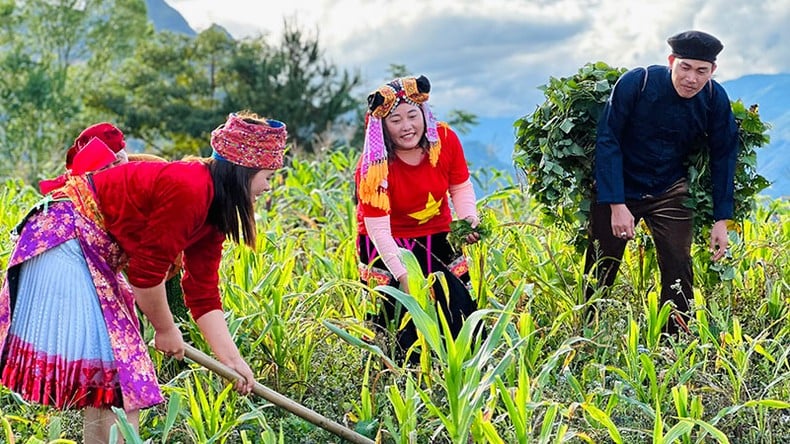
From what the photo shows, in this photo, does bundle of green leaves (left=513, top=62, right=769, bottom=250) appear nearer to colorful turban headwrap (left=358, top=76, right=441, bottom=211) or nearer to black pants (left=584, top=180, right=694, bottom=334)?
black pants (left=584, top=180, right=694, bottom=334)

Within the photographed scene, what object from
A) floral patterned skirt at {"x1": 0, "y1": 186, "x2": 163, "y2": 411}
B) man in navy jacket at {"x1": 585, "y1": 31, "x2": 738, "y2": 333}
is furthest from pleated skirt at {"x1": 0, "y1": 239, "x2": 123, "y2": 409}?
man in navy jacket at {"x1": 585, "y1": 31, "x2": 738, "y2": 333}

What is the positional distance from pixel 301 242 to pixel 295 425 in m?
2.11

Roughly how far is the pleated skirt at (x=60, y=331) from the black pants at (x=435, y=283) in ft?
4.30

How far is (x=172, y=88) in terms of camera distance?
29.9 m

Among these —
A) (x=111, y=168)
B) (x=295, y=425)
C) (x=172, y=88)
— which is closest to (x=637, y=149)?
(x=295, y=425)

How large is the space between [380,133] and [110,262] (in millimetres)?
1250

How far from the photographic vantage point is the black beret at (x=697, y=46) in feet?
12.4

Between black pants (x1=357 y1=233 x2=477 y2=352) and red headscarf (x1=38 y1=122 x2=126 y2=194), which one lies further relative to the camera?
black pants (x1=357 y1=233 x2=477 y2=352)

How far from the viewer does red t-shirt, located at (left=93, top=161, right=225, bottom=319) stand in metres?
2.46

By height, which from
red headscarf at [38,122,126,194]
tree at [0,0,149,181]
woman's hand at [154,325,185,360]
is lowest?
woman's hand at [154,325,185,360]

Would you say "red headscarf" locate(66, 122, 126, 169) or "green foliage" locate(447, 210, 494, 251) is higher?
"red headscarf" locate(66, 122, 126, 169)

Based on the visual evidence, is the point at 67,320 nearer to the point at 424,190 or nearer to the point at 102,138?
the point at 102,138

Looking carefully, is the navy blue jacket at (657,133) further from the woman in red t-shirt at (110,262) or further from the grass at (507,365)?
the woman in red t-shirt at (110,262)

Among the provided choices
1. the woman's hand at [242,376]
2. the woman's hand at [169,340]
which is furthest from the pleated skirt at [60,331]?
the woman's hand at [242,376]
